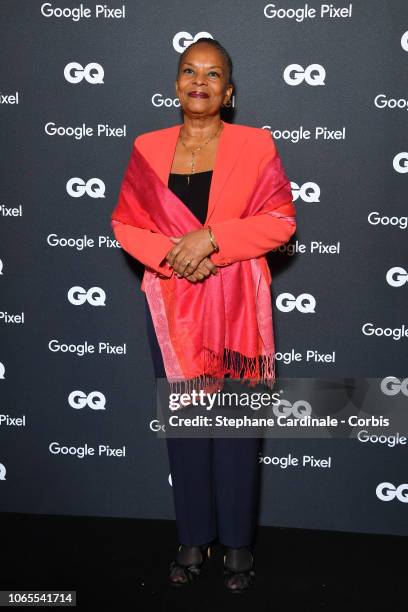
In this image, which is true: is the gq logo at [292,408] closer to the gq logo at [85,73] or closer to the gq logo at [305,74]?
the gq logo at [305,74]

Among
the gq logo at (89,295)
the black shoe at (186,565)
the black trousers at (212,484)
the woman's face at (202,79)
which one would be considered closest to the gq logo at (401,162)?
the woman's face at (202,79)

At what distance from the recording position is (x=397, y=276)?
2881 millimetres

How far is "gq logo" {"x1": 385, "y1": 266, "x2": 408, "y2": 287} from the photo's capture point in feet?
9.43

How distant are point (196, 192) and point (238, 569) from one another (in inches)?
55.9

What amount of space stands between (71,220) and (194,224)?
87 centimetres

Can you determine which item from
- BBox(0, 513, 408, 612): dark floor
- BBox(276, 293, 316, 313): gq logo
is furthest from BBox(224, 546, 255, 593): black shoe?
BBox(276, 293, 316, 313): gq logo

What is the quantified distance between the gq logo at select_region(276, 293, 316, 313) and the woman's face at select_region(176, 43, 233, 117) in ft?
3.01

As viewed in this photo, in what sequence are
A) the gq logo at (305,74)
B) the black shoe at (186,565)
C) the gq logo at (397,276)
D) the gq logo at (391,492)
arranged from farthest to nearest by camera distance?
the gq logo at (391,492) → the gq logo at (397,276) → the gq logo at (305,74) → the black shoe at (186,565)

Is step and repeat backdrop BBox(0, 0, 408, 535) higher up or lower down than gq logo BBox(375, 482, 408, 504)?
higher up

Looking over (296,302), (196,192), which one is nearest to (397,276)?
(296,302)

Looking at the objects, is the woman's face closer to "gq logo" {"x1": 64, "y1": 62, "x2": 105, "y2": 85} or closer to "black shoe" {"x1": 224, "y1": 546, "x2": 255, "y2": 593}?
"gq logo" {"x1": 64, "y1": 62, "x2": 105, "y2": 85}

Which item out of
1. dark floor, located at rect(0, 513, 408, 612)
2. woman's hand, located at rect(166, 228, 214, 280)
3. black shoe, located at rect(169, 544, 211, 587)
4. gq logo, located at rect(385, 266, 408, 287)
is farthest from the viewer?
gq logo, located at rect(385, 266, 408, 287)

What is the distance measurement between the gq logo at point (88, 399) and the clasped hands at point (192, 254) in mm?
1018

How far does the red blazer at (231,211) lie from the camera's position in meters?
2.32
